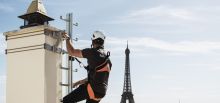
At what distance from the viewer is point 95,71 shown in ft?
24.9

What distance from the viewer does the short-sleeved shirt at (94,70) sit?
296 inches

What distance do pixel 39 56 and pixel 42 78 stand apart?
589 mm

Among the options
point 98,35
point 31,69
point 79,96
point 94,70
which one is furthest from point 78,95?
point 31,69

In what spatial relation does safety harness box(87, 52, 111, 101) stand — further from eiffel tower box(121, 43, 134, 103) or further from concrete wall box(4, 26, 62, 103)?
eiffel tower box(121, 43, 134, 103)

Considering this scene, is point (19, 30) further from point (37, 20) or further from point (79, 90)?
point (79, 90)

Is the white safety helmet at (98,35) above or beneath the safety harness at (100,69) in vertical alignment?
above

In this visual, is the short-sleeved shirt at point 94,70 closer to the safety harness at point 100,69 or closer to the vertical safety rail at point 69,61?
the safety harness at point 100,69

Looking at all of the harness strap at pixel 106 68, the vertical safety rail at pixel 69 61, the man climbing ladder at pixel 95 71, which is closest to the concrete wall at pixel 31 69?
the vertical safety rail at pixel 69 61

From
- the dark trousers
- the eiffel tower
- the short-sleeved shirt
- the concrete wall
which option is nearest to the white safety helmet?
the short-sleeved shirt

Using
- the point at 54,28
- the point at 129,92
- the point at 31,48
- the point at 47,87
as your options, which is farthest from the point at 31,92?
the point at 129,92

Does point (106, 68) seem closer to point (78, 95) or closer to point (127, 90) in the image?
point (78, 95)

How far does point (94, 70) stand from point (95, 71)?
4cm

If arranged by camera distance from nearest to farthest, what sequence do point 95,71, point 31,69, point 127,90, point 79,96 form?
point 95,71 → point 79,96 → point 31,69 → point 127,90

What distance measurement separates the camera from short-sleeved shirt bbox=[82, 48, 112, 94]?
296 inches
